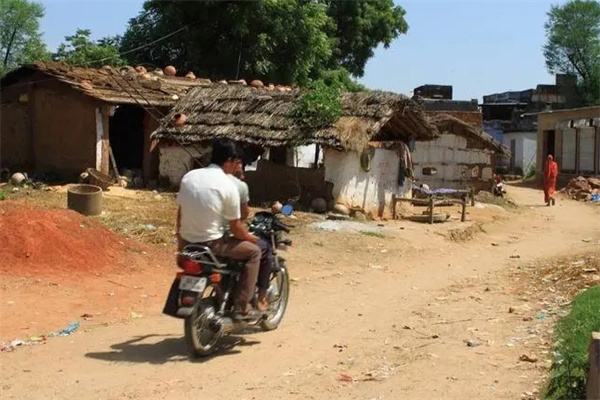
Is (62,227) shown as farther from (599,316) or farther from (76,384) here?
(599,316)

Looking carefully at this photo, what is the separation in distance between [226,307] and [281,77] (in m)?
24.7

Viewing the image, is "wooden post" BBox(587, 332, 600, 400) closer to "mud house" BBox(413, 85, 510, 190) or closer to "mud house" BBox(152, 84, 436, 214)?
"mud house" BBox(152, 84, 436, 214)

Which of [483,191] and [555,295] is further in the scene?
[483,191]

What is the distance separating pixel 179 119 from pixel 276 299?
13.8m

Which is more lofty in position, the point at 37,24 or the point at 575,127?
the point at 37,24

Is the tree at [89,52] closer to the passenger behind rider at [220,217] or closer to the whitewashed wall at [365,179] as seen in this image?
the whitewashed wall at [365,179]

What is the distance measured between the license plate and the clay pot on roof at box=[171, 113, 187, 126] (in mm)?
14831

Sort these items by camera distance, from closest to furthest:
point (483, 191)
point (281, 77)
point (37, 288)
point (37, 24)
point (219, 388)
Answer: point (219, 388) → point (37, 288) → point (483, 191) → point (281, 77) → point (37, 24)

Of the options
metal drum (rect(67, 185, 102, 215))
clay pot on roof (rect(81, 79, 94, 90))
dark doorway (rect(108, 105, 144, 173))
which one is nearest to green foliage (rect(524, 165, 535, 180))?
dark doorway (rect(108, 105, 144, 173))

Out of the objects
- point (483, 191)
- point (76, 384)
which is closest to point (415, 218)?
point (483, 191)

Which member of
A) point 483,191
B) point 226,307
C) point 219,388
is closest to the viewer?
point 219,388

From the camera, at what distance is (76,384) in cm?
543

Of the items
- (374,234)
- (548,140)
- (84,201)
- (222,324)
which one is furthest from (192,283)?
(548,140)

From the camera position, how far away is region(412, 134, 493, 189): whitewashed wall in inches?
1055
